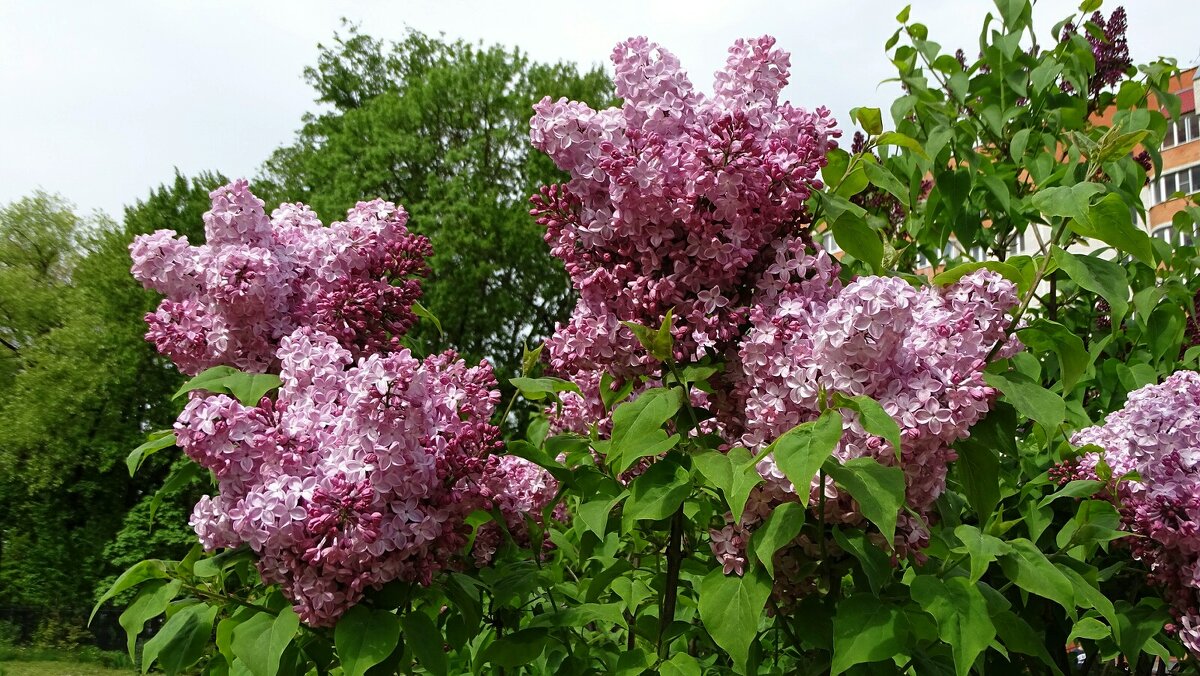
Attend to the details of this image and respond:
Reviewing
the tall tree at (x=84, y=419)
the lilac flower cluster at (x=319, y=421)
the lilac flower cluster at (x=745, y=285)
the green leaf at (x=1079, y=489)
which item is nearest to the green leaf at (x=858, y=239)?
the lilac flower cluster at (x=745, y=285)

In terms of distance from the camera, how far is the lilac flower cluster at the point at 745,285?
1.73m

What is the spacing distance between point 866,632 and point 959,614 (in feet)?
0.56

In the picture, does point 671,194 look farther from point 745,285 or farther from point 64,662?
point 64,662

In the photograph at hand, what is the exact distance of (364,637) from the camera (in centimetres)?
195

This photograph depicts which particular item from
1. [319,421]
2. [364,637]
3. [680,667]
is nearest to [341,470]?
[319,421]

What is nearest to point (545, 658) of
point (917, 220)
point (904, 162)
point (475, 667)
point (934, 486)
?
point (475, 667)

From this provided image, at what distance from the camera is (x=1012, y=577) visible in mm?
1882

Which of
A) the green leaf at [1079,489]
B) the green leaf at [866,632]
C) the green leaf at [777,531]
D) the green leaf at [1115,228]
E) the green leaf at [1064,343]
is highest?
the green leaf at [1115,228]

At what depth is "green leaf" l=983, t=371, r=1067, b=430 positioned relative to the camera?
1729 millimetres

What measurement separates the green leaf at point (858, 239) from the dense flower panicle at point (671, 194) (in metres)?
0.10

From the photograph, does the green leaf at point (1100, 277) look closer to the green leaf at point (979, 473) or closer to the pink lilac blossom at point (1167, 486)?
the green leaf at point (979, 473)

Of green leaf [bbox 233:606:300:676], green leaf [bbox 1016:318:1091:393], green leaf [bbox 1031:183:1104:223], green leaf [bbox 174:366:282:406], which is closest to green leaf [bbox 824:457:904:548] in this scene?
green leaf [bbox 1016:318:1091:393]

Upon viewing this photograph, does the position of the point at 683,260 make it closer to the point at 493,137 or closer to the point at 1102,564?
the point at 1102,564

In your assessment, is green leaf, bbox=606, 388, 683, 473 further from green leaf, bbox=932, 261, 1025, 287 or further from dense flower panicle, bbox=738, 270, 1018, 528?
green leaf, bbox=932, 261, 1025, 287
